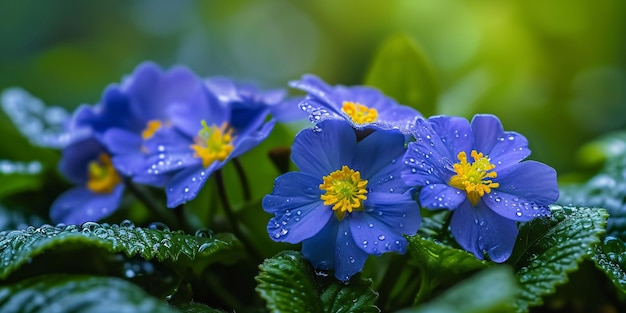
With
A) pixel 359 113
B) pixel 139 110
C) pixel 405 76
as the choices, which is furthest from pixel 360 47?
pixel 359 113

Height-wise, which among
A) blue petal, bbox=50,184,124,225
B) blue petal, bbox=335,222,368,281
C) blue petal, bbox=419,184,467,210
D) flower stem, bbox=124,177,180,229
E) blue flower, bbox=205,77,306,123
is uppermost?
blue petal, bbox=419,184,467,210

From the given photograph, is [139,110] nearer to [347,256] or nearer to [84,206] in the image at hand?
[84,206]

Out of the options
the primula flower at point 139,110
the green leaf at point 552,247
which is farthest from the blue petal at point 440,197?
the primula flower at point 139,110

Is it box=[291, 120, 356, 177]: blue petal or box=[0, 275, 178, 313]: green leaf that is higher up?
box=[291, 120, 356, 177]: blue petal


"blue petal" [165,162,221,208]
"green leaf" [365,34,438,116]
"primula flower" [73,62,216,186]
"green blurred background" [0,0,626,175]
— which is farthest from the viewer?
"green blurred background" [0,0,626,175]

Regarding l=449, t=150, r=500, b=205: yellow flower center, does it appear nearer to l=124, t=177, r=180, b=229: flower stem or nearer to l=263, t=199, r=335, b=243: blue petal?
l=263, t=199, r=335, b=243: blue petal

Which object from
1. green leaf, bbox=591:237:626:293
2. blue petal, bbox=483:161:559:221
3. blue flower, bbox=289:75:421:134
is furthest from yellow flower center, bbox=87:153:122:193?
green leaf, bbox=591:237:626:293

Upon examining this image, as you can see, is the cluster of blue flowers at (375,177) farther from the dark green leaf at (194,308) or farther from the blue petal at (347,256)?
the dark green leaf at (194,308)
